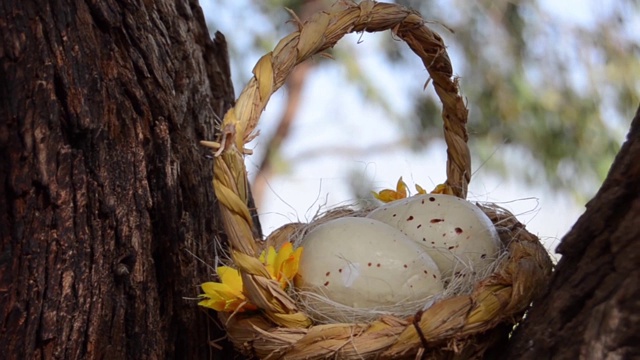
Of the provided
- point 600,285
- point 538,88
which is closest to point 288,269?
point 600,285

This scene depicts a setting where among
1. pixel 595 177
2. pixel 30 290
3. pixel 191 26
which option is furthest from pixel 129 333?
pixel 595 177

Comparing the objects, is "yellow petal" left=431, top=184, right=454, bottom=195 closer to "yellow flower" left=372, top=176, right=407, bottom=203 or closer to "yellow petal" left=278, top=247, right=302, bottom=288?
"yellow flower" left=372, top=176, right=407, bottom=203

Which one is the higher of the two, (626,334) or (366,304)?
(366,304)

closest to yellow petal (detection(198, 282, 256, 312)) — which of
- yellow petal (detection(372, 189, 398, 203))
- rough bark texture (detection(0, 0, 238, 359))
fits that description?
rough bark texture (detection(0, 0, 238, 359))

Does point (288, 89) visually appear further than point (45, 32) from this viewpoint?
Yes

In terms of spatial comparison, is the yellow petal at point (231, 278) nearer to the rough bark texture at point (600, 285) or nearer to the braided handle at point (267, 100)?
the braided handle at point (267, 100)

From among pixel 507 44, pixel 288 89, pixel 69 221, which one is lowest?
pixel 69 221

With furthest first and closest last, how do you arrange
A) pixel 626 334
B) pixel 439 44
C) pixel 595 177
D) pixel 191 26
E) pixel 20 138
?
pixel 595 177 < pixel 191 26 < pixel 439 44 < pixel 20 138 < pixel 626 334

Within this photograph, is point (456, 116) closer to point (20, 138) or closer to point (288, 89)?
point (20, 138)
